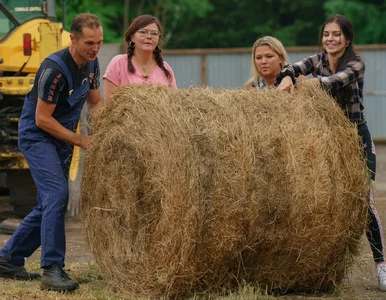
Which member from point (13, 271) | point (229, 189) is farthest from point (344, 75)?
point (13, 271)

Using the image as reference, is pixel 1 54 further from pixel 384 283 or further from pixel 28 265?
pixel 384 283

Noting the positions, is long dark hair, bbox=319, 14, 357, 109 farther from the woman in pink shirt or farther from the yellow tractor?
the yellow tractor

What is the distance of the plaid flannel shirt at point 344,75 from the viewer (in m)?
6.63

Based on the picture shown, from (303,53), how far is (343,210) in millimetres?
14070

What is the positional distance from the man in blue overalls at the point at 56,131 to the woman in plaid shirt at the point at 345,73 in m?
1.32

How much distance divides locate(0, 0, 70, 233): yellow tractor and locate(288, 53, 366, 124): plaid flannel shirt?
4087mm

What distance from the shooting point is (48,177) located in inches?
264

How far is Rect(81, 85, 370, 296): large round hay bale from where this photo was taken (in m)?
6.05

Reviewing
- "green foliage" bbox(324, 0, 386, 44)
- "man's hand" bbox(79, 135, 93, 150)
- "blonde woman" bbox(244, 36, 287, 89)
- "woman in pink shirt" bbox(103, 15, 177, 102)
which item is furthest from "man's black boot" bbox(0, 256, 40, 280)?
"green foliage" bbox(324, 0, 386, 44)

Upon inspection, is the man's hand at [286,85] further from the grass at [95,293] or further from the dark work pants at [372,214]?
the grass at [95,293]

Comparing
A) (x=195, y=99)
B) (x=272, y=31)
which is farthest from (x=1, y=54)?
(x=272, y=31)

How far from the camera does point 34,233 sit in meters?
7.08

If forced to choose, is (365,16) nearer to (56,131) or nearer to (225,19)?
(225,19)

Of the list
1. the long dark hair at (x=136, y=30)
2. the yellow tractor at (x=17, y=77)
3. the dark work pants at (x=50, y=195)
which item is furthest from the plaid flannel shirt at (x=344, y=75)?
the yellow tractor at (x=17, y=77)
